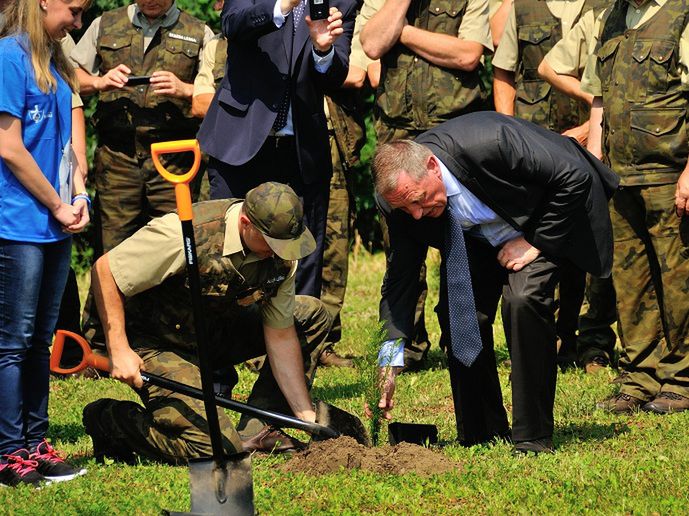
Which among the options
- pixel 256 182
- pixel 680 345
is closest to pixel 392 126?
pixel 256 182

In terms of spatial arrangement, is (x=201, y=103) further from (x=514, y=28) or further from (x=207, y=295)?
(x=207, y=295)

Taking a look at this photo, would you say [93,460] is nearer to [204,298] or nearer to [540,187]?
[204,298]

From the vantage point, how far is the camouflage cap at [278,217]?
17.8 feet

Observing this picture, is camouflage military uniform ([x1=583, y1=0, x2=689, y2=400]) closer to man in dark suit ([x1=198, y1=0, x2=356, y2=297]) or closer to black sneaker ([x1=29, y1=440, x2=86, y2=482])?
man in dark suit ([x1=198, y1=0, x2=356, y2=297])

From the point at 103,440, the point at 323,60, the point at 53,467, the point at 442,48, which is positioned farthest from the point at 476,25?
the point at 53,467

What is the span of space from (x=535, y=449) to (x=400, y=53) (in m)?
3.11

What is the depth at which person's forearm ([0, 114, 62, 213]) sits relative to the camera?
5410mm

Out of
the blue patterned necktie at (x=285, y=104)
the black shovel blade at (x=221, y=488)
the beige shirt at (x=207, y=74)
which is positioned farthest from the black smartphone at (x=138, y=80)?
the black shovel blade at (x=221, y=488)

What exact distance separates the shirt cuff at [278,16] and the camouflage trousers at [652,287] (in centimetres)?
215

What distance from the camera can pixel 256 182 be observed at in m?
7.06

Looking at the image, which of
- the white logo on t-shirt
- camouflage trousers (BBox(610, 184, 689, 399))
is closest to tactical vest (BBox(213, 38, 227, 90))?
the white logo on t-shirt

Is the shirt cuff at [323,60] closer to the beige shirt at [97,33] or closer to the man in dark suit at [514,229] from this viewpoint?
the man in dark suit at [514,229]

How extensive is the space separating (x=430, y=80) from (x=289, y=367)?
2.57m

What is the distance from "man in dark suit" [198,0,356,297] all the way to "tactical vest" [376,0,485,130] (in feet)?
2.76
